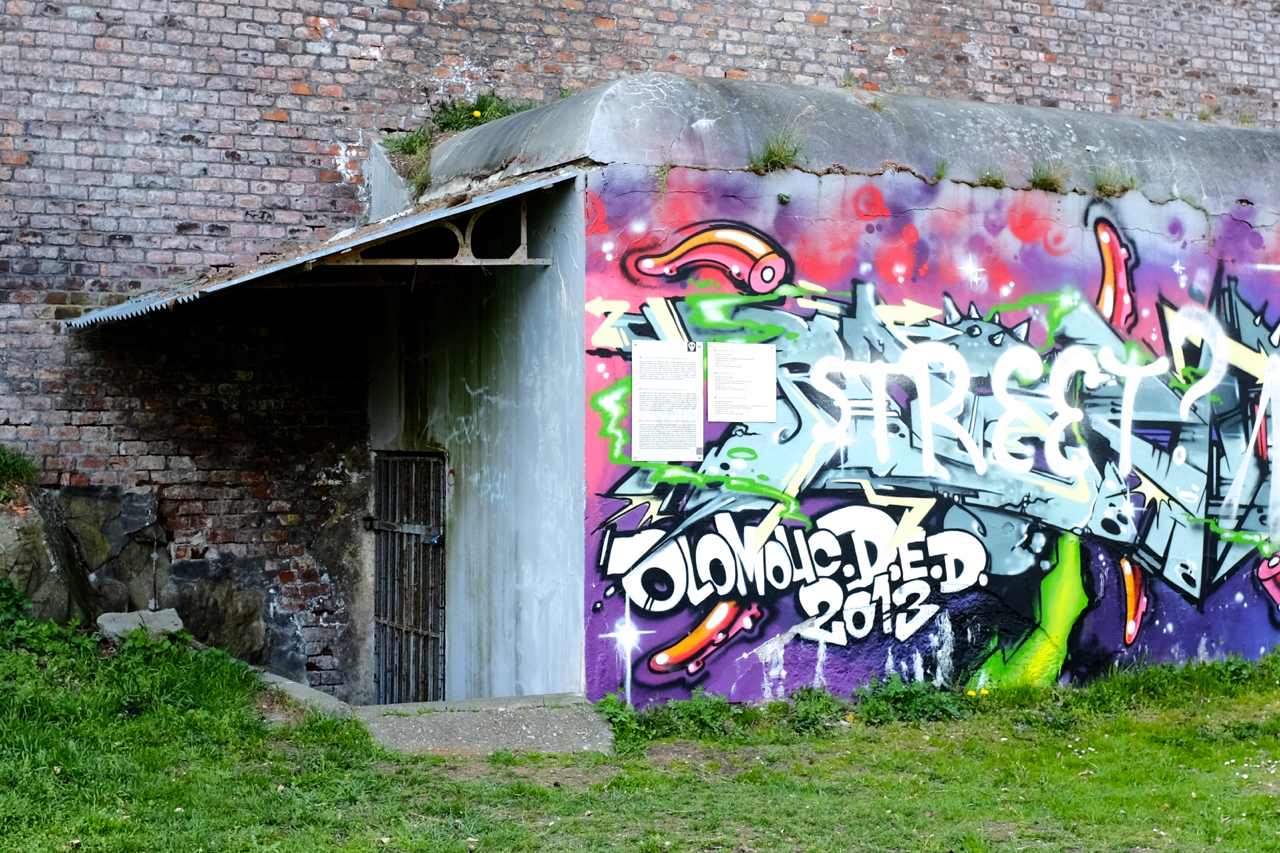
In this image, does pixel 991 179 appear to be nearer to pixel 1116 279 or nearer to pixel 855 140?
pixel 855 140

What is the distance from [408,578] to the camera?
8.87 meters

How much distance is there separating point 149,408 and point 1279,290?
281 inches

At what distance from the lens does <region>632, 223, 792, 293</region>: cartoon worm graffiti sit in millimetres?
6980

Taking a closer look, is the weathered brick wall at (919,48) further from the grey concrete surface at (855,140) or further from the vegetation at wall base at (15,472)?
the vegetation at wall base at (15,472)

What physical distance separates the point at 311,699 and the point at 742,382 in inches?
108

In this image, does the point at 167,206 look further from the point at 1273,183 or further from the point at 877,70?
the point at 1273,183

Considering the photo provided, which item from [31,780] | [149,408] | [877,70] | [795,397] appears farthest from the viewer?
[877,70]

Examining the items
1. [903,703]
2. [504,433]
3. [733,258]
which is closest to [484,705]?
[504,433]

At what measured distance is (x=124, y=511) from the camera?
27.8 feet

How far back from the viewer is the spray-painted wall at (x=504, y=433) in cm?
691

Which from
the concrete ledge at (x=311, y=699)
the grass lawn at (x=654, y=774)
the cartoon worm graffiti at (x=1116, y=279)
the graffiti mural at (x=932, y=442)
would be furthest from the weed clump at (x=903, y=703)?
the concrete ledge at (x=311, y=699)

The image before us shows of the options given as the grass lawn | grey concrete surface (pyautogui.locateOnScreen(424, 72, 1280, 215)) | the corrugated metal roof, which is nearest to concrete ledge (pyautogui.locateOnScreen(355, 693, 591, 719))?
the grass lawn

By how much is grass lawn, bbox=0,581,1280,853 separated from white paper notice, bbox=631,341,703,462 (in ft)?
4.38

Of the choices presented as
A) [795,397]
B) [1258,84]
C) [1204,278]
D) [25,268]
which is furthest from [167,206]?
[1258,84]
